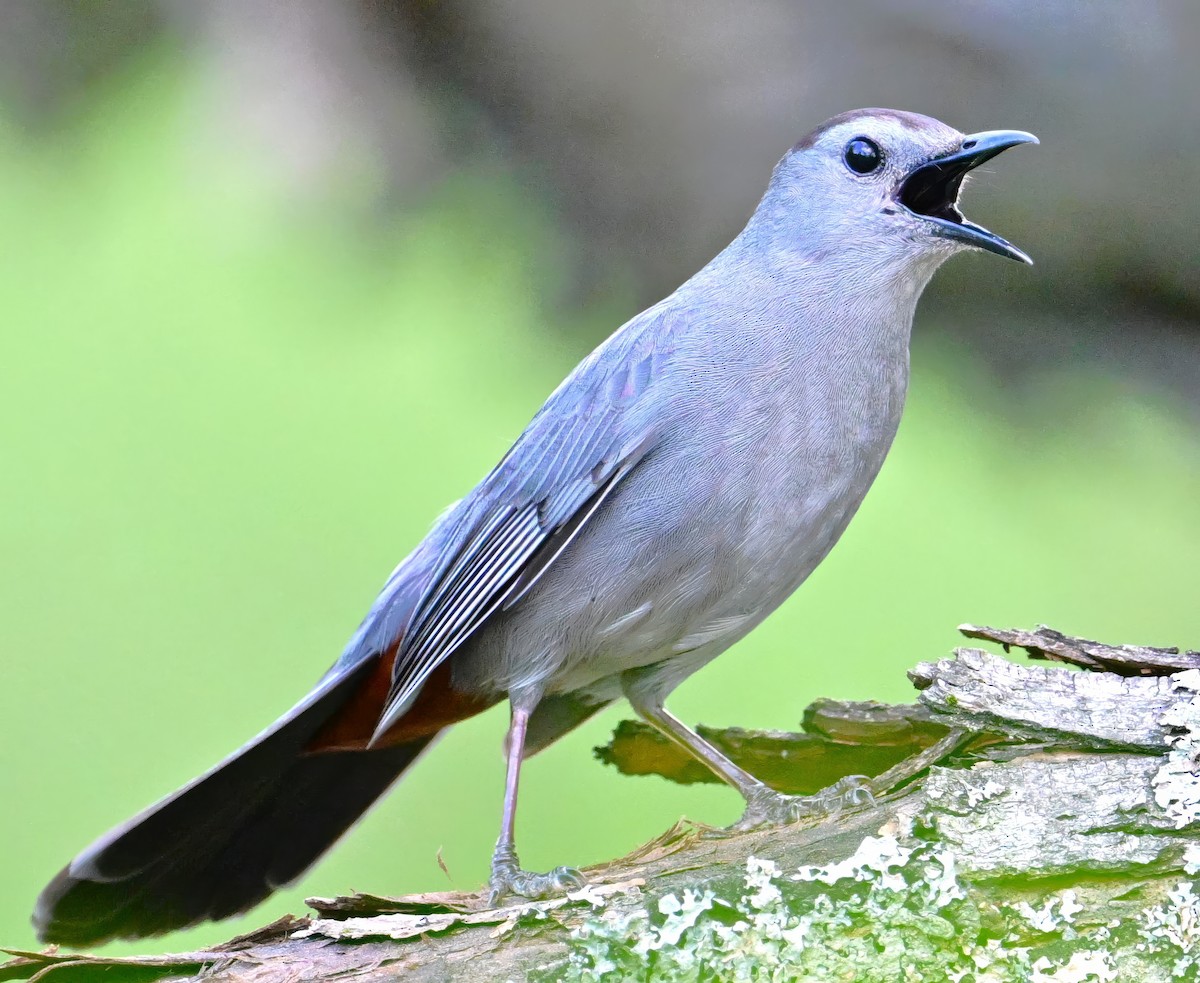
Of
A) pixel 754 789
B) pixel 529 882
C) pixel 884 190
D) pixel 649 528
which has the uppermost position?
pixel 884 190

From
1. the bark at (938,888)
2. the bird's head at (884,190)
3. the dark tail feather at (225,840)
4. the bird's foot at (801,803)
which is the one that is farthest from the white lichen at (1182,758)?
the dark tail feather at (225,840)

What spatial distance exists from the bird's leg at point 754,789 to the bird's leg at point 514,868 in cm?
25

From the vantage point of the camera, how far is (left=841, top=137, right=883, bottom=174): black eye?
75.3 inches

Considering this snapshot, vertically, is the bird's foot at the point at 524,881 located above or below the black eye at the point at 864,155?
below

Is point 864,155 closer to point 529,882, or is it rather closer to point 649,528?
point 649,528

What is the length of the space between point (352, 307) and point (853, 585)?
1351 mm

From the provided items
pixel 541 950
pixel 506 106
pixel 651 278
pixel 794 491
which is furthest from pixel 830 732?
pixel 506 106

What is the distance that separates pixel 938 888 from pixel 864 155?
42.8 inches

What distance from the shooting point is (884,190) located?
1.91 m

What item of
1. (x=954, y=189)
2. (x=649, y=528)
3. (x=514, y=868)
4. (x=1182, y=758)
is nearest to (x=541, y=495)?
(x=649, y=528)

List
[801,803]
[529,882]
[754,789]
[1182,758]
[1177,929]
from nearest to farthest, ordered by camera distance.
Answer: [1177,929], [1182,758], [529,882], [801,803], [754,789]

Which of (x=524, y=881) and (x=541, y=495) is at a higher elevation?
(x=541, y=495)

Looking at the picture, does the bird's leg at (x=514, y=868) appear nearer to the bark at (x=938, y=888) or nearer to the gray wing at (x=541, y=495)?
the bark at (x=938, y=888)

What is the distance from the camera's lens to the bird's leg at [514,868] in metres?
1.70
